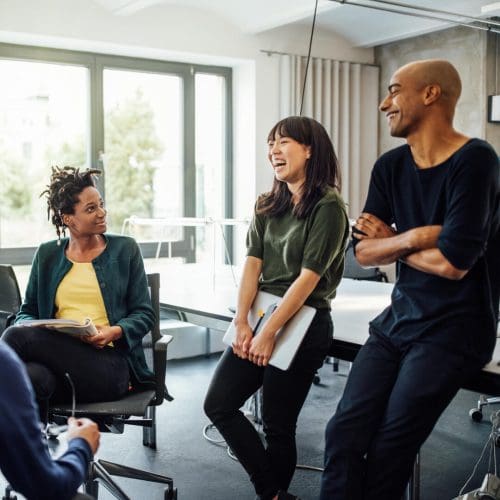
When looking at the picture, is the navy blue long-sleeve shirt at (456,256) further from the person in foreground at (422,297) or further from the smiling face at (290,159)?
the smiling face at (290,159)

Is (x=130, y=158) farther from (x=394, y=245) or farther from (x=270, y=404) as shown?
(x=394, y=245)

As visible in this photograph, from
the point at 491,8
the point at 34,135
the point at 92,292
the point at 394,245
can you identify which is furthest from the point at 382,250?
the point at 34,135

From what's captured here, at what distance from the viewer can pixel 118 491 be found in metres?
2.50

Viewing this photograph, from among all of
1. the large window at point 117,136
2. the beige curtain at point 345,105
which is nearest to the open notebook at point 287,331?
the large window at point 117,136

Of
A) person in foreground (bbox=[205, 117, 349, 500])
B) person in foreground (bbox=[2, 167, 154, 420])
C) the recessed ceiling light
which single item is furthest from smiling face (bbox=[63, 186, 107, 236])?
the recessed ceiling light

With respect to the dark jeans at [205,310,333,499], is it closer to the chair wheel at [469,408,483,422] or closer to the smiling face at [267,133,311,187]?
the smiling face at [267,133,311,187]

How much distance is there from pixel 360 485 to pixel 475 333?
1.64 ft

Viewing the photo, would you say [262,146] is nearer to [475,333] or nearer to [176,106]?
[176,106]

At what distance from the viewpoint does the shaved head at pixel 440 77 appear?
76.0 inches

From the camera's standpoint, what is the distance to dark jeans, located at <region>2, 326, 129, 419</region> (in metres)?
2.32

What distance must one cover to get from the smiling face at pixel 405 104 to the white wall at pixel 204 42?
10.6 feet

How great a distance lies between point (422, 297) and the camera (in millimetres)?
1900

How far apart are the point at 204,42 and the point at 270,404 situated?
11.7 feet

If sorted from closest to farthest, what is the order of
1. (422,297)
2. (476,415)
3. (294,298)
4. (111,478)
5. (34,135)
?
(422,297) → (294,298) → (111,478) → (476,415) → (34,135)
